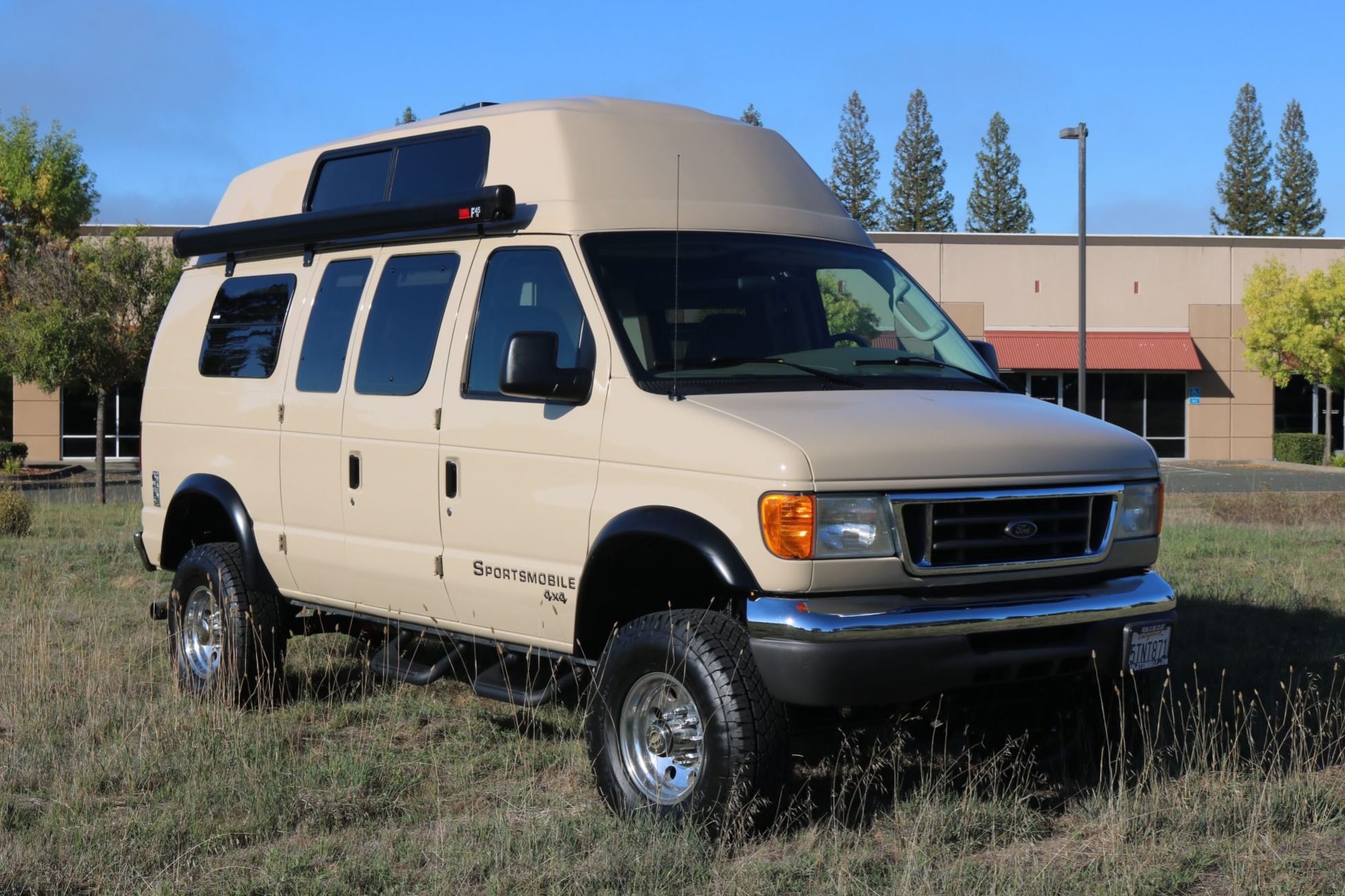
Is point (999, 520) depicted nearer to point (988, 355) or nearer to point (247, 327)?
point (988, 355)

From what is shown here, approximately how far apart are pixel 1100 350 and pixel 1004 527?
4002 centimetres

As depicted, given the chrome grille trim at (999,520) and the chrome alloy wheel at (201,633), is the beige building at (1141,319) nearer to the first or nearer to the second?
the chrome alloy wheel at (201,633)

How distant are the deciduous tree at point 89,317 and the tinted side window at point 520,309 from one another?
20.5 meters

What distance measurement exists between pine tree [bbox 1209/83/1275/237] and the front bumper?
6870cm

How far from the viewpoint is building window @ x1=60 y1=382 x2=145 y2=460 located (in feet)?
132

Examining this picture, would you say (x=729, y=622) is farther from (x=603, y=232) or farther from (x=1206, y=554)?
(x=1206, y=554)

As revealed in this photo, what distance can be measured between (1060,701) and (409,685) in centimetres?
365

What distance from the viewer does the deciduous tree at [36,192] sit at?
3656cm

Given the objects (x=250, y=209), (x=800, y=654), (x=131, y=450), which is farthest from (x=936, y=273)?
(x=800, y=654)

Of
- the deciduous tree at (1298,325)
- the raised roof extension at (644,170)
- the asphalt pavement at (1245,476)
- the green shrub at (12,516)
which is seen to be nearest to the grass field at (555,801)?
the raised roof extension at (644,170)

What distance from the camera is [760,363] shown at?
5738mm

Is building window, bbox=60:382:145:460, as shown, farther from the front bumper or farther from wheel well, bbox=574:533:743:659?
the front bumper

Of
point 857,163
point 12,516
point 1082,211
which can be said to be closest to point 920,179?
point 857,163

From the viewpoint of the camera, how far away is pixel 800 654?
4.74m
